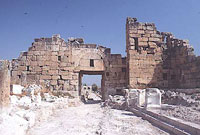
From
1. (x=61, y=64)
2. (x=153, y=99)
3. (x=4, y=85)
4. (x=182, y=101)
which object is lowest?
(x=182, y=101)

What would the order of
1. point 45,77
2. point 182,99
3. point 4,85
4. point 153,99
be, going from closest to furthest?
point 4,85 < point 153,99 < point 182,99 < point 45,77

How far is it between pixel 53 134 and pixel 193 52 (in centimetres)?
1104

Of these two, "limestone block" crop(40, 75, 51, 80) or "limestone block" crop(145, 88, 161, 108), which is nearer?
"limestone block" crop(145, 88, 161, 108)

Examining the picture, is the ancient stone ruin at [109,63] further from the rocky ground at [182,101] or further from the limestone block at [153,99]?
the limestone block at [153,99]

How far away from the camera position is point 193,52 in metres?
12.8

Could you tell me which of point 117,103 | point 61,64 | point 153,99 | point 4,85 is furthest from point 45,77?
point 4,85

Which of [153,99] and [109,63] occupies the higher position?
[109,63]

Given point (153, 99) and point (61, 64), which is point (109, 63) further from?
point (153, 99)

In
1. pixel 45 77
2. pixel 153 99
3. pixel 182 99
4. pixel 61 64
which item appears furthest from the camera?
pixel 61 64

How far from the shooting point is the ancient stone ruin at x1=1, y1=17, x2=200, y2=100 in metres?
13.7

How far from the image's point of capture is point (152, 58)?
46.8 feet

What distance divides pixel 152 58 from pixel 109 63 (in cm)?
319

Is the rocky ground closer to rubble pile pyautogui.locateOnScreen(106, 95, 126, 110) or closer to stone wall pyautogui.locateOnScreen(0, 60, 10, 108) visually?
rubble pile pyautogui.locateOnScreen(106, 95, 126, 110)

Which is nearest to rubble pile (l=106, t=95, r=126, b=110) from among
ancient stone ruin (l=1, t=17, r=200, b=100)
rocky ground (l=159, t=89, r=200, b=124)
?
ancient stone ruin (l=1, t=17, r=200, b=100)
